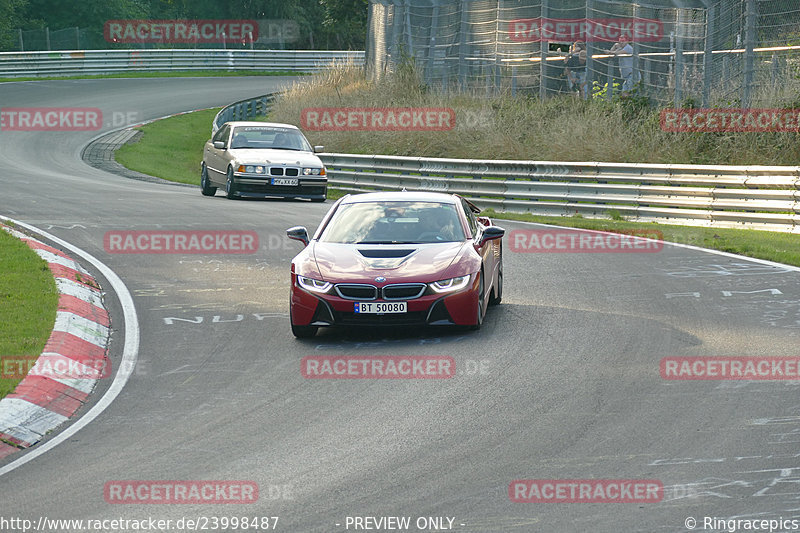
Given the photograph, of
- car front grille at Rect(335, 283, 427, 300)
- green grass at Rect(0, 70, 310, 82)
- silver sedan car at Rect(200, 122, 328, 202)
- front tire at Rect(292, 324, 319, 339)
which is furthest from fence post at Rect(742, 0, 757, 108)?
green grass at Rect(0, 70, 310, 82)

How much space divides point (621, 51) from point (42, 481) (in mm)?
22719

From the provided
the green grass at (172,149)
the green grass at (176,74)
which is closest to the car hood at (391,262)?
the green grass at (172,149)

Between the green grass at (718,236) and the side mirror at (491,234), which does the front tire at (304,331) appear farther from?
the green grass at (718,236)

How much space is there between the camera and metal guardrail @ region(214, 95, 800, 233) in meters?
19.5

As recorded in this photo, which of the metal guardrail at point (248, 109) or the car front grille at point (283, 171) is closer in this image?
the car front grille at point (283, 171)

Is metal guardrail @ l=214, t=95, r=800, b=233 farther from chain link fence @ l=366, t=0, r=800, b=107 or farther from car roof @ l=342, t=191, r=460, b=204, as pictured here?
car roof @ l=342, t=191, r=460, b=204

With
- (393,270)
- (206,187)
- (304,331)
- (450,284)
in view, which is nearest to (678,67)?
(206,187)

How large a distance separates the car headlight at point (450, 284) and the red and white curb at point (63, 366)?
3.13 meters

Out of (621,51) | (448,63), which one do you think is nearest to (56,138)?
(448,63)

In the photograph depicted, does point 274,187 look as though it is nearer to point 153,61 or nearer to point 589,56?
point 589,56

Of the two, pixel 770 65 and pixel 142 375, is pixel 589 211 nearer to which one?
pixel 770 65

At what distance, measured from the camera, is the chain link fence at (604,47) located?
22969 millimetres

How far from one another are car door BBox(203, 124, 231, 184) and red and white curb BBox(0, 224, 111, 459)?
11056 mm

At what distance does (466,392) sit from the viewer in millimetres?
9047
